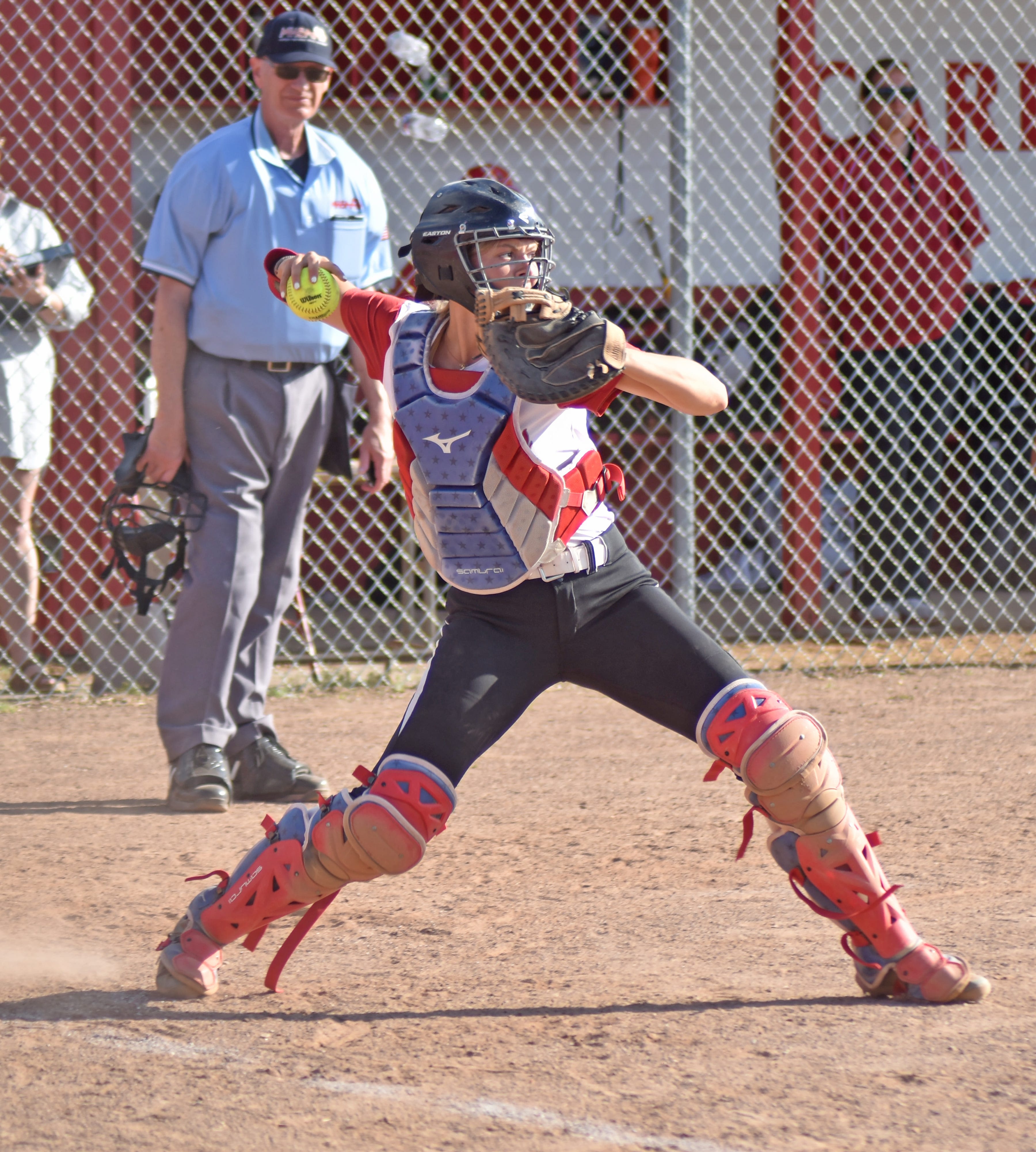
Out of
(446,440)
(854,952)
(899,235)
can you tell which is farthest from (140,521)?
(899,235)

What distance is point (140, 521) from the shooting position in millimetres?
5070

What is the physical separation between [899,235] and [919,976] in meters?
5.59

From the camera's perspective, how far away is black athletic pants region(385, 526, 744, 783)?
2.85m

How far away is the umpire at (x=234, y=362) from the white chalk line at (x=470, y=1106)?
6.23 ft

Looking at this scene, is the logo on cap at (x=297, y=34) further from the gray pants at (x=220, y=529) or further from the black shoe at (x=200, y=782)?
the black shoe at (x=200, y=782)

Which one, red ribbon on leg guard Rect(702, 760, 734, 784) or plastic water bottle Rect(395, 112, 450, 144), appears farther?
plastic water bottle Rect(395, 112, 450, 144)

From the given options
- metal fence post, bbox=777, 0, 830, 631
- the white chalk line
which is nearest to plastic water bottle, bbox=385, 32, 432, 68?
metal fence post, bbox=777, 0, 830, 631

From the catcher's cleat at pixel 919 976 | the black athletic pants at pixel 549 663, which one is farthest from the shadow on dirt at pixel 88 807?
the catcher's cleat at pixel 919 976

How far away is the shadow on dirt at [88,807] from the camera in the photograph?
15.2ft

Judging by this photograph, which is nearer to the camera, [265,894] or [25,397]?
[265,894]

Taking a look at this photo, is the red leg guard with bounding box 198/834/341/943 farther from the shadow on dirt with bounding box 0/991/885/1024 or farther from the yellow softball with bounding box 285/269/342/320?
the yellow softball with bounding box 285/269/342/320

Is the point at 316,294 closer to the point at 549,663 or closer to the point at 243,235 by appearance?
the point at 549,663

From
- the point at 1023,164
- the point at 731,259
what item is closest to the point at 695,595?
the point at 731,259

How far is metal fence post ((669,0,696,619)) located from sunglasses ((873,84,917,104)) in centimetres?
111
